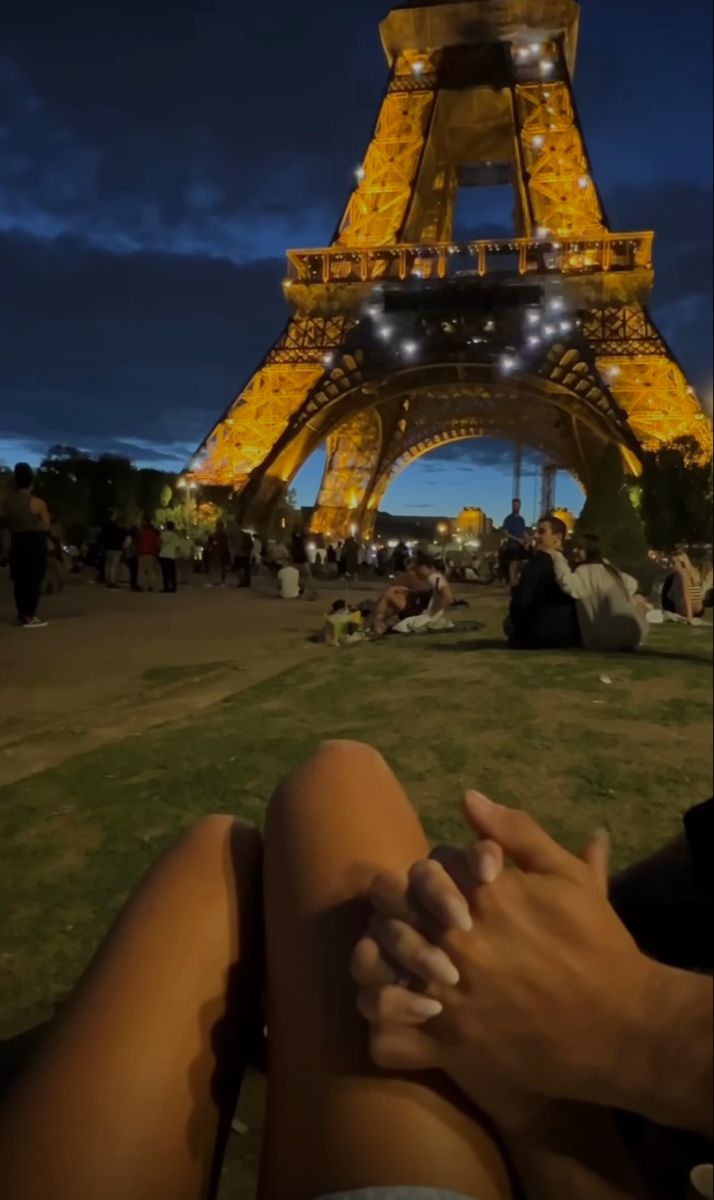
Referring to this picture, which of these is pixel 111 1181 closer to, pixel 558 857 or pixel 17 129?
pixel 558 857

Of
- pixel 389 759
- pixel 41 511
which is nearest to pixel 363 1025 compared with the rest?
pixel 41 511

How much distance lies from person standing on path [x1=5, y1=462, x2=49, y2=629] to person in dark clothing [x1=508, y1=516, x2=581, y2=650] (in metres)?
0.73

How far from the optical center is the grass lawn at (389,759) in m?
0.74

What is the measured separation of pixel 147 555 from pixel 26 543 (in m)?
0.16

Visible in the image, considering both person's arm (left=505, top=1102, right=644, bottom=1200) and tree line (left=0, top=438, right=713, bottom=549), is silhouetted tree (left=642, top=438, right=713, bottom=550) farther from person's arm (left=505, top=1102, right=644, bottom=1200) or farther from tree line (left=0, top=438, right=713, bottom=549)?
person's arm (left=505, top=1102, right=644, bottom=1200)

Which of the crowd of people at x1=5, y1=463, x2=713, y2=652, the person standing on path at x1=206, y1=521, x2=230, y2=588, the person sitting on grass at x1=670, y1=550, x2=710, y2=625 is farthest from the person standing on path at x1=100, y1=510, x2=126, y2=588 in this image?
the person sitting on grass at x1=670, y1=550, x2=710, y2=625

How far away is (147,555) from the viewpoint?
969mm

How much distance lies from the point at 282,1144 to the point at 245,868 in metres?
0.13

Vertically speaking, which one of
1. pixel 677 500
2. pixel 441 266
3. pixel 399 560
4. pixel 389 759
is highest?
pixel 441 266

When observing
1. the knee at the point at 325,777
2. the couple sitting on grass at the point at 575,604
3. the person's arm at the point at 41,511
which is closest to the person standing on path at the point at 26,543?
the person's arm at the point at 41,511

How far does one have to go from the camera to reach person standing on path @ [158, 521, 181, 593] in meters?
1.01

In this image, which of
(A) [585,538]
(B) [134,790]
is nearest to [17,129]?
(B) [134,790]

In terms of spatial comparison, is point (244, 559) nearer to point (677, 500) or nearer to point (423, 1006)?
point (677, 500)

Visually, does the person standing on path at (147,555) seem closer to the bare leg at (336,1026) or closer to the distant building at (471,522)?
the distant building at (471,522)
